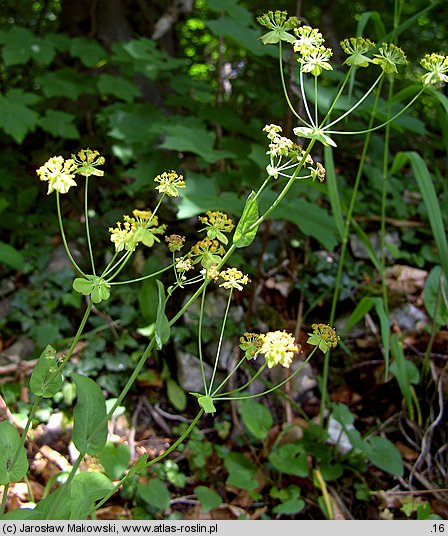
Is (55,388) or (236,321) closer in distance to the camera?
(55,388)

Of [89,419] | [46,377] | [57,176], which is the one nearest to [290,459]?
[89,419]

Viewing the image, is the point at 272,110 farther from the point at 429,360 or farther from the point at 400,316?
the point at 429,360

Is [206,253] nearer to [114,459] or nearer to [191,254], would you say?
[191,254]

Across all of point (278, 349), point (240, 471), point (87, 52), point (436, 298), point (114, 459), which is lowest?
point (240, 471)

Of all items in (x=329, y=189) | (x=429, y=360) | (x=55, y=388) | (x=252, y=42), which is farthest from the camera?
(x=252, y=42)

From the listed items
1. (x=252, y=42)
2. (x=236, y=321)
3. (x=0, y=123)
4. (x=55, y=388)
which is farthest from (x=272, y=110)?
(x=55, y=388)

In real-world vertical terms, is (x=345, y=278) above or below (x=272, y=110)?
below

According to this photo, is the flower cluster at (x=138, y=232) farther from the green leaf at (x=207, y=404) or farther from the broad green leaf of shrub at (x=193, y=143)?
the broad green leaf of shrub at (x=193, y=143)
